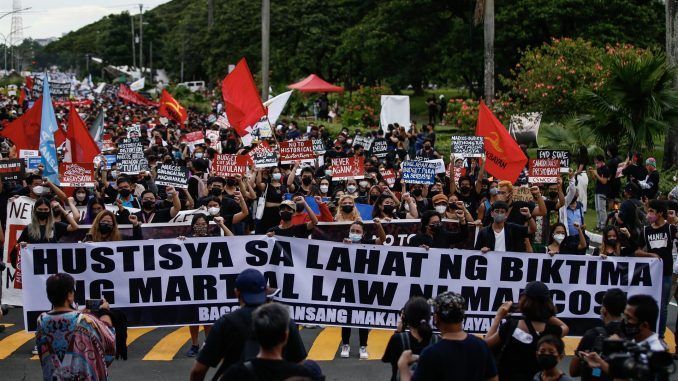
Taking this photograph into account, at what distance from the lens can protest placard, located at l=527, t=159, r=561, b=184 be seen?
13.5 meters

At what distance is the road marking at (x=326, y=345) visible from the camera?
10.9 m

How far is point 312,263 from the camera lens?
34.3 feet

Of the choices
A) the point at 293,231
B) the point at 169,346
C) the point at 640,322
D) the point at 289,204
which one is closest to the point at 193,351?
the point at 169,346

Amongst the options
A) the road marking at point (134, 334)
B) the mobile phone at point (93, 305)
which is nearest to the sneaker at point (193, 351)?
the road marking at point (134, 334)

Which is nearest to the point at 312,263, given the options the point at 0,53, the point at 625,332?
the point at 625,332

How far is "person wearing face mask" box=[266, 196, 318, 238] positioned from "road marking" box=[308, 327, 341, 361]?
1.12 meters

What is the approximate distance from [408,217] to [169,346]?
360 cm

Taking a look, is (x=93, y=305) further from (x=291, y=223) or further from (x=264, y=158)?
(x=264, y=158)

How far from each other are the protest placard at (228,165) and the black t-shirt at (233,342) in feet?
28.4

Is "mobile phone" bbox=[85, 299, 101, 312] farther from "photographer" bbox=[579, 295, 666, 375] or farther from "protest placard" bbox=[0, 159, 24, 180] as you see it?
"protest placard" bbox=[0, 159, 24, 180]

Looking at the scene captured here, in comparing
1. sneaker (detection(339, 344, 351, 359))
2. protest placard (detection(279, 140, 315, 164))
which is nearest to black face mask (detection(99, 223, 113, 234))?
sneaker (detection(339, 344, 351, 359))

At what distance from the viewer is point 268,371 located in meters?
5.14

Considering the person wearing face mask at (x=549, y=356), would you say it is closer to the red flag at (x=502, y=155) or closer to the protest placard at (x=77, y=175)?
the red flag at (x=502, y=155)

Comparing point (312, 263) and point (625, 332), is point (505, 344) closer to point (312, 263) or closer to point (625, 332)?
point (625, 332)
